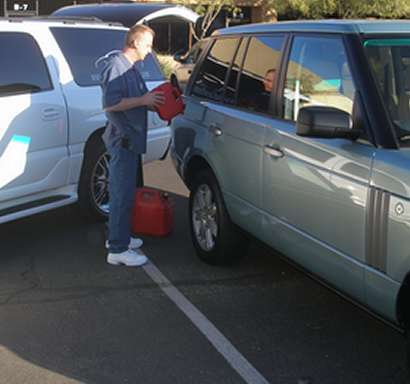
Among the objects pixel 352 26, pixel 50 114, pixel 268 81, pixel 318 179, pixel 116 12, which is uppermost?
pixel 116 12

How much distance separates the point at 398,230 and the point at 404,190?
183 mm

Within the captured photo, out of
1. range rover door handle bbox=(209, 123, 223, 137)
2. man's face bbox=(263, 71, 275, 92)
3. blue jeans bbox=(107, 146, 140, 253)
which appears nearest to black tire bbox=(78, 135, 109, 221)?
blue jeans bbox=(107, 146, 140, 253)

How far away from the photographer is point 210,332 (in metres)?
4.09

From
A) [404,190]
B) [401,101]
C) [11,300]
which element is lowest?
[11,300]

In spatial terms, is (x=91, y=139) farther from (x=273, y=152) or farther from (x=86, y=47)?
(x=273, y=152)

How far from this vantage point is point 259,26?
4.78 meters

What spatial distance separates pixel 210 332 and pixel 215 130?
1.57 m

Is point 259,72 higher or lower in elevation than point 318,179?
higher

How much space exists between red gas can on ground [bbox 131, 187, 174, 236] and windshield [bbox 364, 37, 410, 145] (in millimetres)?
2684

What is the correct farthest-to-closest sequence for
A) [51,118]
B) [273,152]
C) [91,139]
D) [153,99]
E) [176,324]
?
[91,139], [51,118], [153,99], [176,324], [273,152]

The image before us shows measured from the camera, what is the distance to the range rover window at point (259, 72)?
434cm

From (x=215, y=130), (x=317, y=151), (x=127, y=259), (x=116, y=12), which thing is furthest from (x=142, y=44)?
(x=116, y=12)

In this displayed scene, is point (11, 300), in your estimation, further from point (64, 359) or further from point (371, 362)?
point (371, 362)

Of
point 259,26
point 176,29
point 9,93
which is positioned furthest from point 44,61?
point 176,29
